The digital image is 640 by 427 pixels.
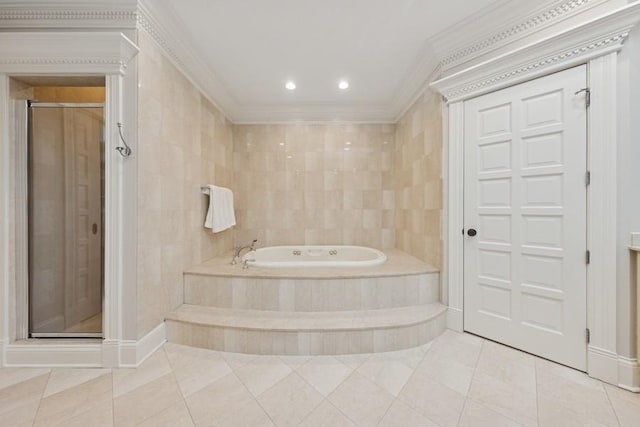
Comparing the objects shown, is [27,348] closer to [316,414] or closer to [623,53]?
[316,414]

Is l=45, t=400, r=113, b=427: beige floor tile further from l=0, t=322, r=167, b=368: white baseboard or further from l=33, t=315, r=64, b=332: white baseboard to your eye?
l=33, t=315, r=64, b=332: white baseboard

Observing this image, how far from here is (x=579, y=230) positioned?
5.20 feet

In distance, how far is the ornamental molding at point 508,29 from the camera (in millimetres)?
1573

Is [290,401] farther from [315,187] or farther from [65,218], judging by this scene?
[315,187]

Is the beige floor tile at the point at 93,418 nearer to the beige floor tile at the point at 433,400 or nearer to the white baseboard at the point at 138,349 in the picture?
the white baseboard at the point at 138,349

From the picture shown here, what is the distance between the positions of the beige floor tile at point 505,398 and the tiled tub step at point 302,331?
1.58 feet

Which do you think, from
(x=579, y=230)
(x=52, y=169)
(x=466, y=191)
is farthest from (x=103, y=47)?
(x=579, y=230)

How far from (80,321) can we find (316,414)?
6.62ft

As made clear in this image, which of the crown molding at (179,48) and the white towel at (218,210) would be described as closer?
the crown molding at (179,48)

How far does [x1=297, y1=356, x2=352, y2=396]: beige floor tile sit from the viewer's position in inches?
58.8

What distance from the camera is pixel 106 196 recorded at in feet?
5.39

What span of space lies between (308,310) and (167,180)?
1.55m

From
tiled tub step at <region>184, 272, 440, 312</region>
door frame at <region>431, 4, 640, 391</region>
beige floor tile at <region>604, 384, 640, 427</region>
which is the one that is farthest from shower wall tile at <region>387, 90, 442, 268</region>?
beige floor tile at <region>604, 384, 640, 427</region>

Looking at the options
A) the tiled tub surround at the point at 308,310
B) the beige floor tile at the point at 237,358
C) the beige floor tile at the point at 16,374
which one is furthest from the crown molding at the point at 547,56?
the beige floor tile at the point at 16,374
